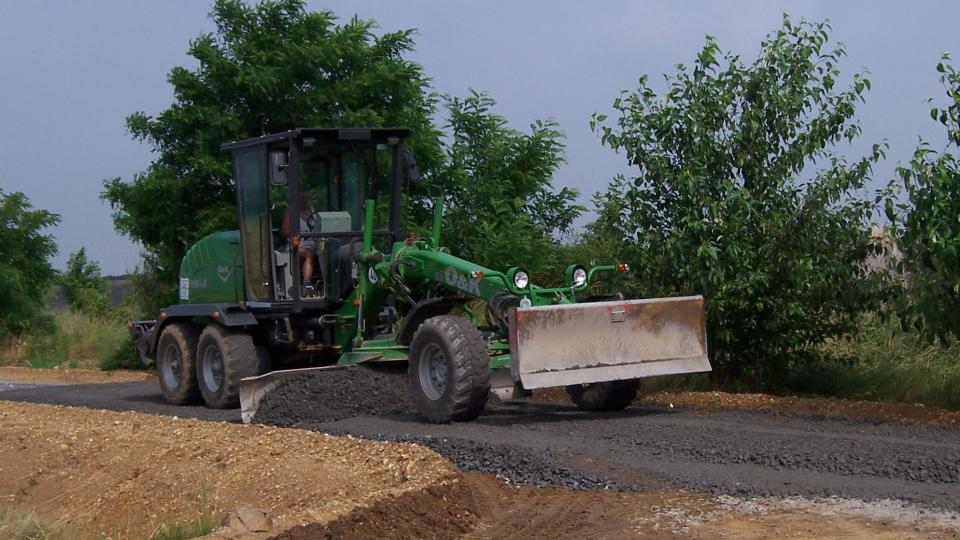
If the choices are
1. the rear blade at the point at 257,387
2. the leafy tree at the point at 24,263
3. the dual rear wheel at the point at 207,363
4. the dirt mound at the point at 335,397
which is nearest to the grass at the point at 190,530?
the dirt mound at the point at 335,397

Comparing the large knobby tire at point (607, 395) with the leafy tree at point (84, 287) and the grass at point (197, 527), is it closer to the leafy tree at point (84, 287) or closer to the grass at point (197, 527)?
the grass at point (197, 527)

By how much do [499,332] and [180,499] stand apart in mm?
3560

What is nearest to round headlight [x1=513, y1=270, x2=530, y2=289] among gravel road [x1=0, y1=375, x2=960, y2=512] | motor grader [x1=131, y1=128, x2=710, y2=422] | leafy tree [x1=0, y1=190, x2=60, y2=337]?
motor grader [x1=131, y1=128, x2=710, y2=422]

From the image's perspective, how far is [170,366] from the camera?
48.1ft

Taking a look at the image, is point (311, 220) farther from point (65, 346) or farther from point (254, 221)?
point (65, 346)

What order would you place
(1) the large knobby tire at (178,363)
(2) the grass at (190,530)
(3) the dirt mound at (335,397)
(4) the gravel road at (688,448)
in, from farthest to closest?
1. (1) the large knobby tire at (178,363)
2. (3) the dirt mound at (335,397)
3. (4) the gravel road at (688,448)
4. (2) the grass at (190,530)

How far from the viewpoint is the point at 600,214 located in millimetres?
13898

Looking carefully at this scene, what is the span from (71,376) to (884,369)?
1305 cm

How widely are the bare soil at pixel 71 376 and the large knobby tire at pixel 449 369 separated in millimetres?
8807

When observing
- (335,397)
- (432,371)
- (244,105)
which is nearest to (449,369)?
(432,371)

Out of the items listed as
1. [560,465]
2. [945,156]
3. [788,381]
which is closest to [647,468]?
[560,465]

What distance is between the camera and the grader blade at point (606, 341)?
417 inches

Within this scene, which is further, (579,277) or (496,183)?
(496,183)

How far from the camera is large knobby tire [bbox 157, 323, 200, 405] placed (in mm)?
14188
